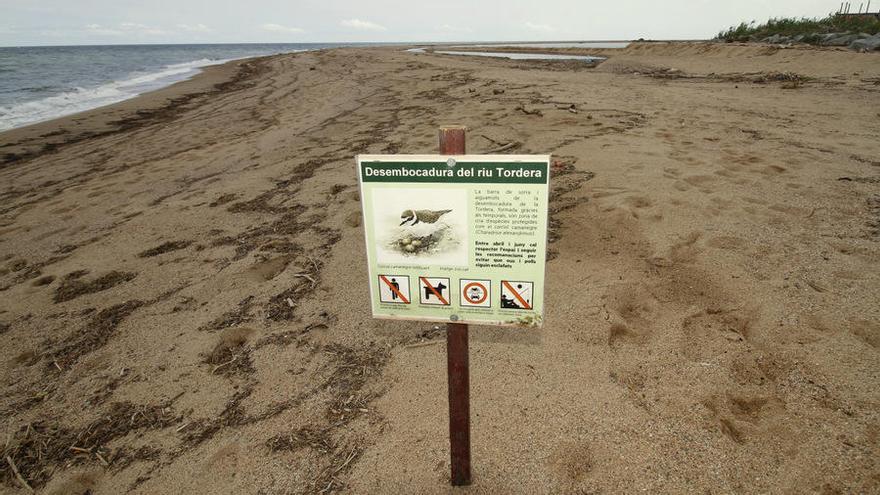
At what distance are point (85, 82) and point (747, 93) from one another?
101 feet

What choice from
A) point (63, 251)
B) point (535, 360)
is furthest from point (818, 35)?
point (63, 251)

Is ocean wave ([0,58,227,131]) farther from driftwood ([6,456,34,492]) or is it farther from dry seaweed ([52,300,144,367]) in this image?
driftwood ([6,456,34,492])

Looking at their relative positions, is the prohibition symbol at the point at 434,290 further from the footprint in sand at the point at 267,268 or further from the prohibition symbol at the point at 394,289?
the footprint in sand at the point at 267,268

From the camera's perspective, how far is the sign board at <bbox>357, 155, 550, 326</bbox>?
65.1 inches

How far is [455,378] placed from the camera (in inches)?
77.5

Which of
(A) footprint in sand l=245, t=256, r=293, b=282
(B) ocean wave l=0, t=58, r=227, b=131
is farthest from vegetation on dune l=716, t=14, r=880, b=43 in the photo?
(B) ocean wave l=0, t=58, r=227, b=131

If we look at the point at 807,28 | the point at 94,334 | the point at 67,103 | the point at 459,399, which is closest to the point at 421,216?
the point at 459,399

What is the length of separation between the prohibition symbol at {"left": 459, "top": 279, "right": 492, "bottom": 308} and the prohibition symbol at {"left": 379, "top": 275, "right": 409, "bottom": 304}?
0.25m

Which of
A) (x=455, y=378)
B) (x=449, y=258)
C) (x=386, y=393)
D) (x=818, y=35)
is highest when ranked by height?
(x=818, y=35)

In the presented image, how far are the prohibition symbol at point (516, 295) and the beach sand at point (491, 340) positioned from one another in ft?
3.33

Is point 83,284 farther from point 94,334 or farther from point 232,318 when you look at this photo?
point 232,318

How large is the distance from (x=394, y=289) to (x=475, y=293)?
354 mm

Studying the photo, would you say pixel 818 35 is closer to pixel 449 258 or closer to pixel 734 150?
pixel 734 150

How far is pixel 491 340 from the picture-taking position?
3.14 metres
